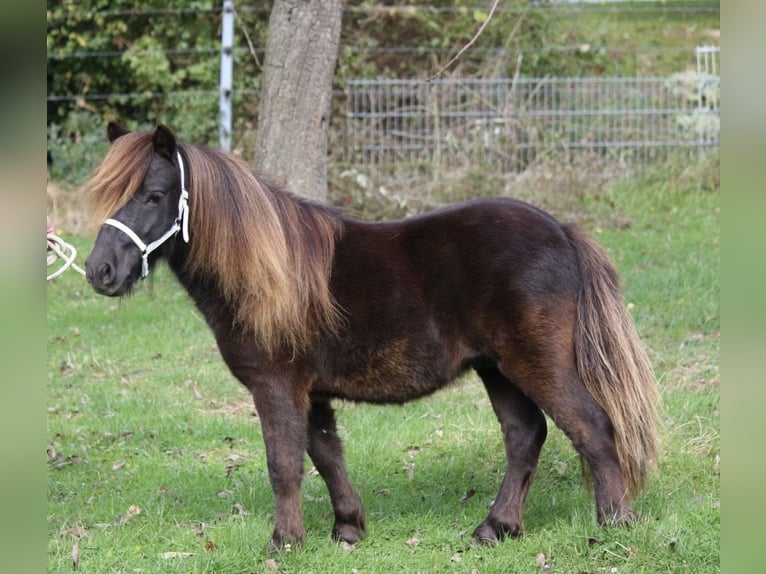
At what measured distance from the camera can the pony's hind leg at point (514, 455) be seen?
15.4 feet

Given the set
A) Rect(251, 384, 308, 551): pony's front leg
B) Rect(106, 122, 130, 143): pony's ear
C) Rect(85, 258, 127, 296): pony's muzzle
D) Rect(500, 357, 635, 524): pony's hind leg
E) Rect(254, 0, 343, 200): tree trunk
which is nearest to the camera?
Rect(85, 258, 127, 296): pony's muzzle

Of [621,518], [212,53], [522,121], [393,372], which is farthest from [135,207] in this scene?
[212,53]

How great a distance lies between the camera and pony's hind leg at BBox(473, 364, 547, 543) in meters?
4.70

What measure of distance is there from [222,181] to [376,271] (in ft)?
3.00

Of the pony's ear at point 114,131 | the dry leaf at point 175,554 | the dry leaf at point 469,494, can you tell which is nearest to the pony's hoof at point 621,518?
the dry leaf at point 469,494

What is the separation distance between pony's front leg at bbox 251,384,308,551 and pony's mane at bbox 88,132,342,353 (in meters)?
0.25

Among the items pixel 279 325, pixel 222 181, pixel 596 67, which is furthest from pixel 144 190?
pixel 596 67

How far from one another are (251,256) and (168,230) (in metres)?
0.42

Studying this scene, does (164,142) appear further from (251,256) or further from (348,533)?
(348,533)

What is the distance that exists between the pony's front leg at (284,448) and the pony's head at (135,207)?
0.88 m

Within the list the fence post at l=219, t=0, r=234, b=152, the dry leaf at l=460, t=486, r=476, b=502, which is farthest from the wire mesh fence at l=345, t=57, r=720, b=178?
the dry leaf at l=460, t=486, r=476, b=502

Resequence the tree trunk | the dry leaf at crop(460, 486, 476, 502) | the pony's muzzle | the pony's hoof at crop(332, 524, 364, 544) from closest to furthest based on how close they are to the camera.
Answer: the pony's muzzle, the pony's hoof at crop(332, 524, 364, 544), the dry leaf at crop(460, 486, 476, 502), the tree trunk

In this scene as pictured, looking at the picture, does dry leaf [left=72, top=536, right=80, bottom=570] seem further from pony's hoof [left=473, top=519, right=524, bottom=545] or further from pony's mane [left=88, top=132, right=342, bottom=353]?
pony's hoof [left=473, top=519, right=524, bottom=545]

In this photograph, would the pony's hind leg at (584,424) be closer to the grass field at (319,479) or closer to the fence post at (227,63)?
the grass field at (319,479)
